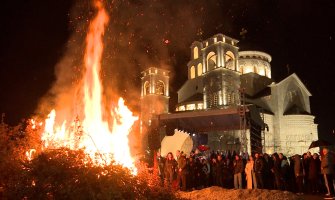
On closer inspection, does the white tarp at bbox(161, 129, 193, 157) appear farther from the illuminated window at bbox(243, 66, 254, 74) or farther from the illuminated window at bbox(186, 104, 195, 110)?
the illuminated window at bbox(243, 66, 254, 74)

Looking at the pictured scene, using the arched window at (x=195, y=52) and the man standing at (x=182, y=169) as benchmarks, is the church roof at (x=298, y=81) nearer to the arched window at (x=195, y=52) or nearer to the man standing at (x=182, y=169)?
the arched window at (x=195, y=52)

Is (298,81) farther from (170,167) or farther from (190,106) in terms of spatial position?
(170,167)

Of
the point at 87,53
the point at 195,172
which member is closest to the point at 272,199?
the point at 195,172

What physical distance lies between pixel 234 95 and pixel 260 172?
31.2m

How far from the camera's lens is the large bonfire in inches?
412

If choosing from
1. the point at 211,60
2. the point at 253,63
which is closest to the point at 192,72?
the point at 211,60

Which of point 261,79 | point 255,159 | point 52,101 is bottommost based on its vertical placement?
point 255,159

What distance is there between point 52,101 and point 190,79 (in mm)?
32160

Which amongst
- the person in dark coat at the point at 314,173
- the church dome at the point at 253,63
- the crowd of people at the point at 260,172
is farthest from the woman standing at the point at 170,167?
the church dome at the point at 253,63

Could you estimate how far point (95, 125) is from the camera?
12969 millimetres

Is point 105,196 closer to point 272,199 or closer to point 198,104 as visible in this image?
point 272,199

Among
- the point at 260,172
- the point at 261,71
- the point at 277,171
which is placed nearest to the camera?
the point at 277,171

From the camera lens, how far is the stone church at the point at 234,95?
133ft

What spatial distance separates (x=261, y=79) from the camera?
5072 centimetres
